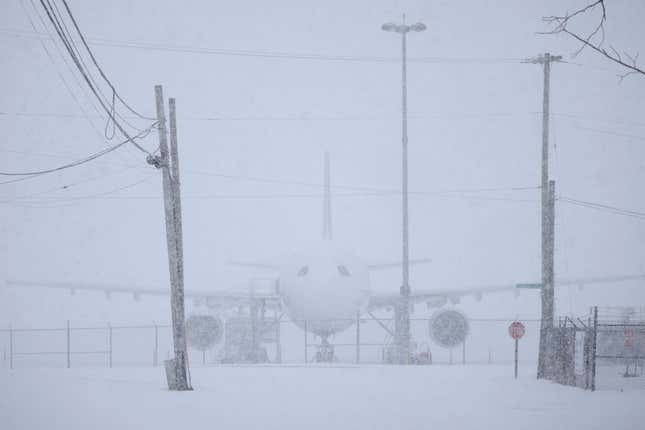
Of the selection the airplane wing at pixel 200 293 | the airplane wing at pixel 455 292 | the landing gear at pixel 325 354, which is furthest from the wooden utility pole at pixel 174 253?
the airplane wing at pixel 455 292

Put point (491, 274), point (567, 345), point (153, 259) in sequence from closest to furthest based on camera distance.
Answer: point (567, 345) < point (491, 274) < point (153, 259)

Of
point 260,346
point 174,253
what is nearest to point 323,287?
point 260,346

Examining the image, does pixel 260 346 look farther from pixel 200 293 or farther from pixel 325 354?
pixel 325 354

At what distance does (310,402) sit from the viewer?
14648mm

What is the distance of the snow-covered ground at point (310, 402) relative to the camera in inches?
470

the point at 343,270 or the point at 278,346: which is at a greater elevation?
the point at 343,270

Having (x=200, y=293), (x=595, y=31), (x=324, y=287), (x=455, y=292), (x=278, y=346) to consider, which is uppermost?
(x=200, y=293)

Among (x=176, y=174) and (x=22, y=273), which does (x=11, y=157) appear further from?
(x=176, y=174)

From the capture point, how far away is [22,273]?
9694 cm

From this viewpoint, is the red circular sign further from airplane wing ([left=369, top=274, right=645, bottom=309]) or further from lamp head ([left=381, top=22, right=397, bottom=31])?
lamp head ([left=381, top=22, right=397, bottom=31])

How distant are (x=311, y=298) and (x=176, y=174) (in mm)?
10530

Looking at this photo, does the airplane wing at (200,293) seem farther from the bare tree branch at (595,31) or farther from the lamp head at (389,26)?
the bare tree branch at (595,31)

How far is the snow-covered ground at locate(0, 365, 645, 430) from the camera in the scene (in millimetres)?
11930

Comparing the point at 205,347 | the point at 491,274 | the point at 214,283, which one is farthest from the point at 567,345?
the point at 491,274
